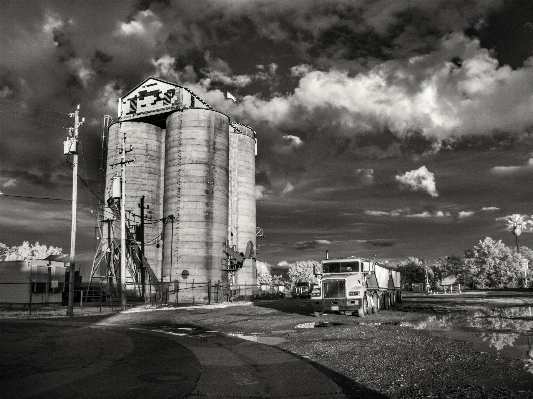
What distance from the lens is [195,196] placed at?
48.2 metres

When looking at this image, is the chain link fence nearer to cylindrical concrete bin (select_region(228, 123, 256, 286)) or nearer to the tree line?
cylindrical concrete bin (select_region(228, 123, 256, 286))

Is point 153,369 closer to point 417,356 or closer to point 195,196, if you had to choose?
point 417,356

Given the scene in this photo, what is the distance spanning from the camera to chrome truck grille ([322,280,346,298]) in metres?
24.2

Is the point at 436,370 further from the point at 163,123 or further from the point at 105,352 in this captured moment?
the point at 163,123

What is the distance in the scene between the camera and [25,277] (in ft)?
137

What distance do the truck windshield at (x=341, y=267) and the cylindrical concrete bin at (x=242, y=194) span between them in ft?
102

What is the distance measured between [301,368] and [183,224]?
39119mm

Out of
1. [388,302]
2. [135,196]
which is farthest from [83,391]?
[135,196]

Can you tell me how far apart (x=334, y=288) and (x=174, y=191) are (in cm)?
2853

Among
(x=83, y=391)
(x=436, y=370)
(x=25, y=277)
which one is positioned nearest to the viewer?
(x=83, y=391)

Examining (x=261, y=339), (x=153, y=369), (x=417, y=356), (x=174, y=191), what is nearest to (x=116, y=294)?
(x=174, y=191)

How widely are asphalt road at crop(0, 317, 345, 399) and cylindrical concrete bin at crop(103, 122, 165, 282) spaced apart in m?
36.2

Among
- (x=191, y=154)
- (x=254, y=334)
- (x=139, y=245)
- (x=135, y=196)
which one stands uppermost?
(x=191, y=154)

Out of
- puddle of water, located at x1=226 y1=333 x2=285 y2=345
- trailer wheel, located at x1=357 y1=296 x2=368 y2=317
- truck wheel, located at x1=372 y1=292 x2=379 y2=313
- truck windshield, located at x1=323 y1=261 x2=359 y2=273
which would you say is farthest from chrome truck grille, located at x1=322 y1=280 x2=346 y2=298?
puddle of water, located at x1=226 y1=333 x2=285 y2=345
